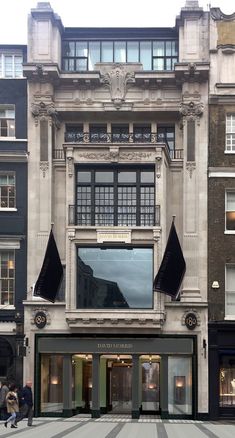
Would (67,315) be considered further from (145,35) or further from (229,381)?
(145,35)

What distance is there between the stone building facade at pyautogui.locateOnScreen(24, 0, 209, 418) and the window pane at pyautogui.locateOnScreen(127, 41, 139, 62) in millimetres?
429

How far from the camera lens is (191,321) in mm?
→ 42969

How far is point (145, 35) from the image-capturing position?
151 ft

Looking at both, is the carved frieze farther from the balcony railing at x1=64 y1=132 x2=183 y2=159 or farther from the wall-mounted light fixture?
the wall-mounted light fixture

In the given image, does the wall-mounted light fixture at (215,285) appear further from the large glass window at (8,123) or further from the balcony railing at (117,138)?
the large glass window at (8,123)

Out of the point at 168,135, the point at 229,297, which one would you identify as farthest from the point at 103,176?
the point at 229,297

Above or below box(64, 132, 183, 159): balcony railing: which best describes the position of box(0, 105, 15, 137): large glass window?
above

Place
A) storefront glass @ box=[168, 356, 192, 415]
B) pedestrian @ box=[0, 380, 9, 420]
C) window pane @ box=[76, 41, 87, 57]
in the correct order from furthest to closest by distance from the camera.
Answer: window pane @ box=[76, 41, 87, 57]
storefront glass @ box=[168, 356, 192, 415]
pedestrian @ box=[0, 380, 9, 420]

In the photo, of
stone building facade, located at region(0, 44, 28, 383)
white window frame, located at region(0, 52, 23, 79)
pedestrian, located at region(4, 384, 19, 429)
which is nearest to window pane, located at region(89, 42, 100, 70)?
stone building facade, located at region(0, 44, 28, 383)

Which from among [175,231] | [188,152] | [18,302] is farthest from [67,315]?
[188,152]

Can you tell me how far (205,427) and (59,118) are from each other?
1699 cm

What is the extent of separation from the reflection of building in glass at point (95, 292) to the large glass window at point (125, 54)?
33.7ft

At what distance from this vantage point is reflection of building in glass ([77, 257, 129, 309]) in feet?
141

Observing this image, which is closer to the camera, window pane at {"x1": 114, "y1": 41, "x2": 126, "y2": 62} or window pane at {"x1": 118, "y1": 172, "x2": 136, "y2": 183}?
window pane at {"x1": 118, "y1": 172, "x2": 136, "y2": 183}
